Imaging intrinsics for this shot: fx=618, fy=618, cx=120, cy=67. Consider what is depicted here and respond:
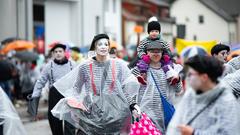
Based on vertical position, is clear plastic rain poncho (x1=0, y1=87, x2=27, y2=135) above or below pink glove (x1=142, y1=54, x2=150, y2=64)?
below

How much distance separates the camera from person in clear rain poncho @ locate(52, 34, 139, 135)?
700 centimetres

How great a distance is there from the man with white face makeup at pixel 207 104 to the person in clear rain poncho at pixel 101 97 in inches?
100

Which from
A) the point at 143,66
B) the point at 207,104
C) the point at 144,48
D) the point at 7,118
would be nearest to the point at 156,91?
the point at 143,66

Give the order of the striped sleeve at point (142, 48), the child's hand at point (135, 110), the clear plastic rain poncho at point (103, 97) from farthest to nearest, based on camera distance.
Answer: the striped sleeve at point (142, 48), the clear plastic rain poncho at point (103, 97), the child's hand at point (135, 110)

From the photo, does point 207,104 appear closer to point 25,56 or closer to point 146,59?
point 146,59

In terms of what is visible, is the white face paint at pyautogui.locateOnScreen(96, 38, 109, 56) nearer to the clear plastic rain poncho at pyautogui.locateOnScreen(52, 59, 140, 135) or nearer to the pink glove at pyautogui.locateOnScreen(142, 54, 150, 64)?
the clear plastic rain poncho at pyautogui.locateOnScreen(52, 59, 140, 135)

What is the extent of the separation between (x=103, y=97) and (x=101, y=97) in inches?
0.9

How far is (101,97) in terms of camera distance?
702 cm

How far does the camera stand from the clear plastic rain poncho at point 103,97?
700 cm

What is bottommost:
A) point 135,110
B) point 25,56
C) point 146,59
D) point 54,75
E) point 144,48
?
point 135,110

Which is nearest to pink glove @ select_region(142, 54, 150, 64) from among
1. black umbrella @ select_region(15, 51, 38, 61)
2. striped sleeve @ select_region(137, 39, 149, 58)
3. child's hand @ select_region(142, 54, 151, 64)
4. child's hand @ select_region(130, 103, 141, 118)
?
child's hand @ select_region(142, 54, 151, 64)

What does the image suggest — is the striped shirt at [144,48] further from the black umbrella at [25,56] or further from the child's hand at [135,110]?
the black umbrella at [25,56]

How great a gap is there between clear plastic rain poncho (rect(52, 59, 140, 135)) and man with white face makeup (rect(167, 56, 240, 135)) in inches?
100

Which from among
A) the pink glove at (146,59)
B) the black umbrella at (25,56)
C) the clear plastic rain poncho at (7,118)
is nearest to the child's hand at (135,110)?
the pink glove at (146,59)
